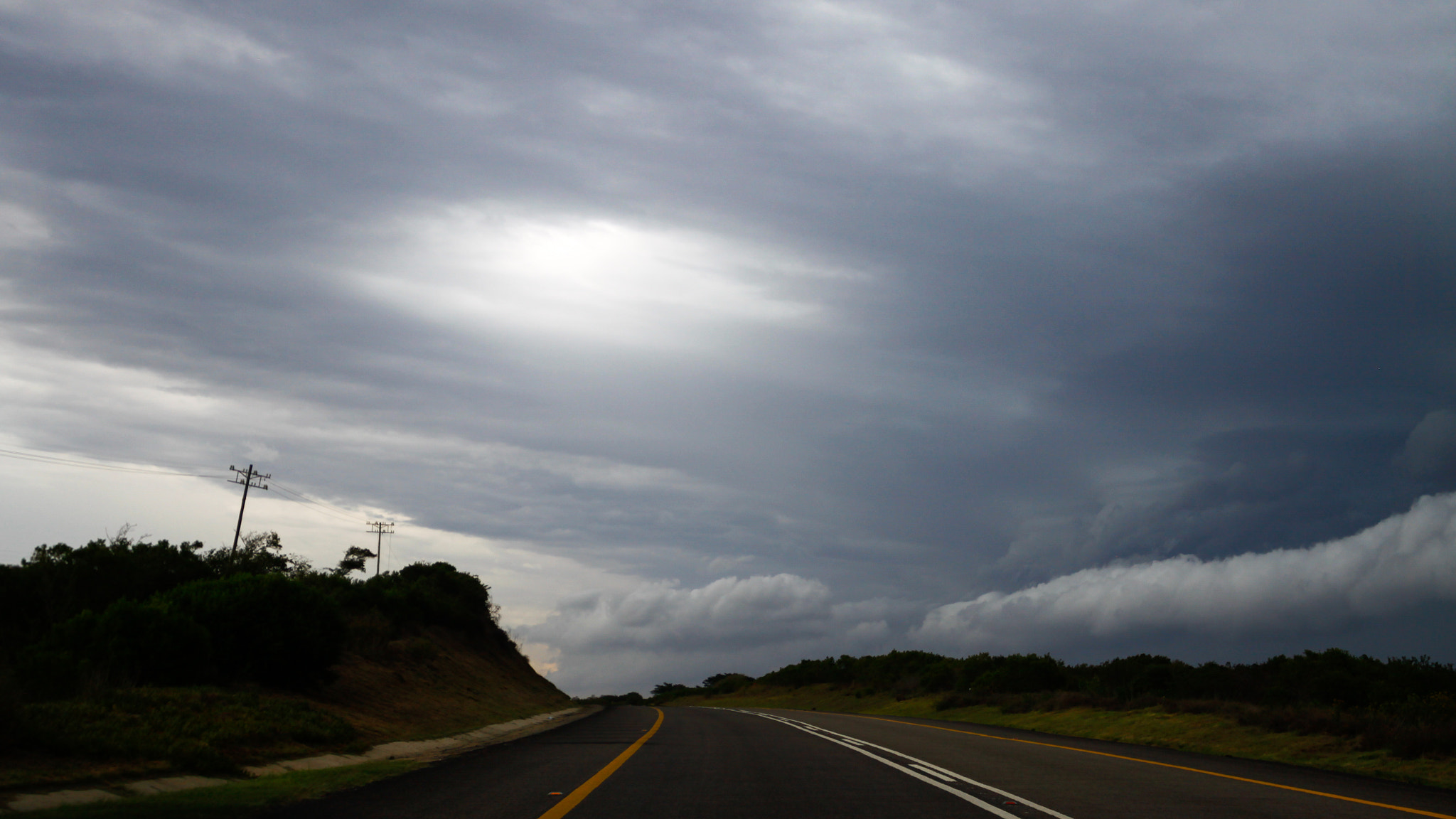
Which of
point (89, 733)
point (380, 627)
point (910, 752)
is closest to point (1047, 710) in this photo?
point (910, 752)

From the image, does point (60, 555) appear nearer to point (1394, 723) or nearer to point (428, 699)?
point (428, 699)

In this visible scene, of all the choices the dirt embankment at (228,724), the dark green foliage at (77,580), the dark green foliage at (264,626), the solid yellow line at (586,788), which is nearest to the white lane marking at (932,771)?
the solid yellow line at (586,788)

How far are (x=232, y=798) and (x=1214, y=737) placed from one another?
22433 millimetres

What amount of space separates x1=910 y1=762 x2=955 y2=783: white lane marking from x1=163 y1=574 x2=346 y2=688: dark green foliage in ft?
51.8

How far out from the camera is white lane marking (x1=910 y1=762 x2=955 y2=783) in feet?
39.3

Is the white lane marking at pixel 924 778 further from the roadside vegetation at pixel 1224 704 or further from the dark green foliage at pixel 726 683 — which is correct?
the dark green foliage at pixel 726 683

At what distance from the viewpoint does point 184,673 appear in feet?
61.7

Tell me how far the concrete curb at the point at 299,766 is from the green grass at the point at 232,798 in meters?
0.30

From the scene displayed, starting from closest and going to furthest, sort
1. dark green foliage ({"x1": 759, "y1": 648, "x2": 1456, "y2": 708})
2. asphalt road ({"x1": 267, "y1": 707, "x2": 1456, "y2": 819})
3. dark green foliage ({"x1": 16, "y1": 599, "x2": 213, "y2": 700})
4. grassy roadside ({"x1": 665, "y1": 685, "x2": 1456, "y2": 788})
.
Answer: asphalt road ({"x1": 267, "y1": 707, "x2": 1456, "y2": 819})
grassy roadside ({"x1": 665, "y1": 685, "x2": 1456, "y2": 788})
dark green foliage ({"x1": 16, "y1": 599, "x2": 213, "y2": 700})
dark green foliage ({"x1": 759, "y1": 648, "x2": 1456, "y2": 708})

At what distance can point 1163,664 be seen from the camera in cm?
4188

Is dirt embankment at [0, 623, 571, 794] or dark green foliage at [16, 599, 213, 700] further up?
dark green foliage at [16, 599, 213, 700]

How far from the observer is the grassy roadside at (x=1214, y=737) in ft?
50.5

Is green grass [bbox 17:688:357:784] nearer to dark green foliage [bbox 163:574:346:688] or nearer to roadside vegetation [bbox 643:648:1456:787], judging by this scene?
dark green foliage [bbox 163:574:346:688]

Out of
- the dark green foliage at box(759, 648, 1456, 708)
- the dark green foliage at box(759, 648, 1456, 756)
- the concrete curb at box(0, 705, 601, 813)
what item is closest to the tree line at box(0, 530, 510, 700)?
the concrete curb at box(0, 705, 601, 813)
